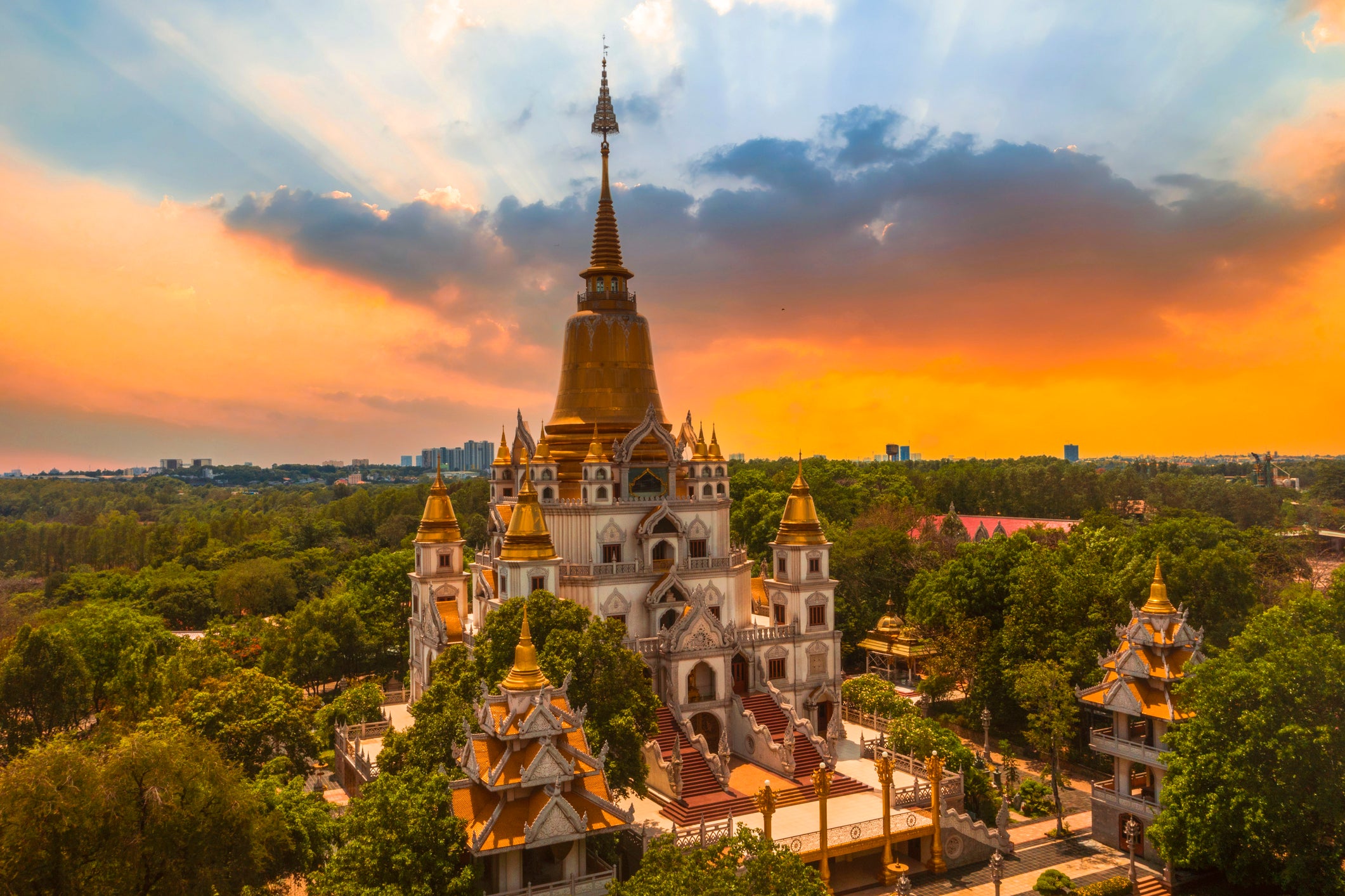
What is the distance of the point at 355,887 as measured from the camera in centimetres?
2005

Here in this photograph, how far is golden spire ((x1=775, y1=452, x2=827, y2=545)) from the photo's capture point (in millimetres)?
38656

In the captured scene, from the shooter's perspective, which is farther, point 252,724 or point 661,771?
point 661,771

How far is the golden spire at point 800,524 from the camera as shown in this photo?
38656 mm

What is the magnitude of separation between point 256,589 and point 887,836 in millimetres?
52111

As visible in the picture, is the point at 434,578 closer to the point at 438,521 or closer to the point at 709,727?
the point at 438,521

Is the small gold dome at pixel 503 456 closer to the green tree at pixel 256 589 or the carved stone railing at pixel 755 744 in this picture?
the carved stone railing at pixel 755 744

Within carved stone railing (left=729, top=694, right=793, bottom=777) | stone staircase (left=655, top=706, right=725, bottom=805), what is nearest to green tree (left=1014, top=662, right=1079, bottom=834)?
carved stone railing (left=729, top=694, right=793, bottom=777)

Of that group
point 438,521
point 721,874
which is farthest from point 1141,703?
point 438,521

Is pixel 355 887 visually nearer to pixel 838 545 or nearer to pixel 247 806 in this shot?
pixel 247 806

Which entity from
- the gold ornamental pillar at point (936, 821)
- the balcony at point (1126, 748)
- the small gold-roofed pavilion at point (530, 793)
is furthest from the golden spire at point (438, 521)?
the balcony at point (1126, 748)

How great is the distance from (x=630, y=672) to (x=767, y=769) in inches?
339

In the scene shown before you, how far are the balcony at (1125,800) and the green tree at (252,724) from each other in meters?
26.5

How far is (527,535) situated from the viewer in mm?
34969

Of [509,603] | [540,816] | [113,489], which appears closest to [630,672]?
[509,603]
